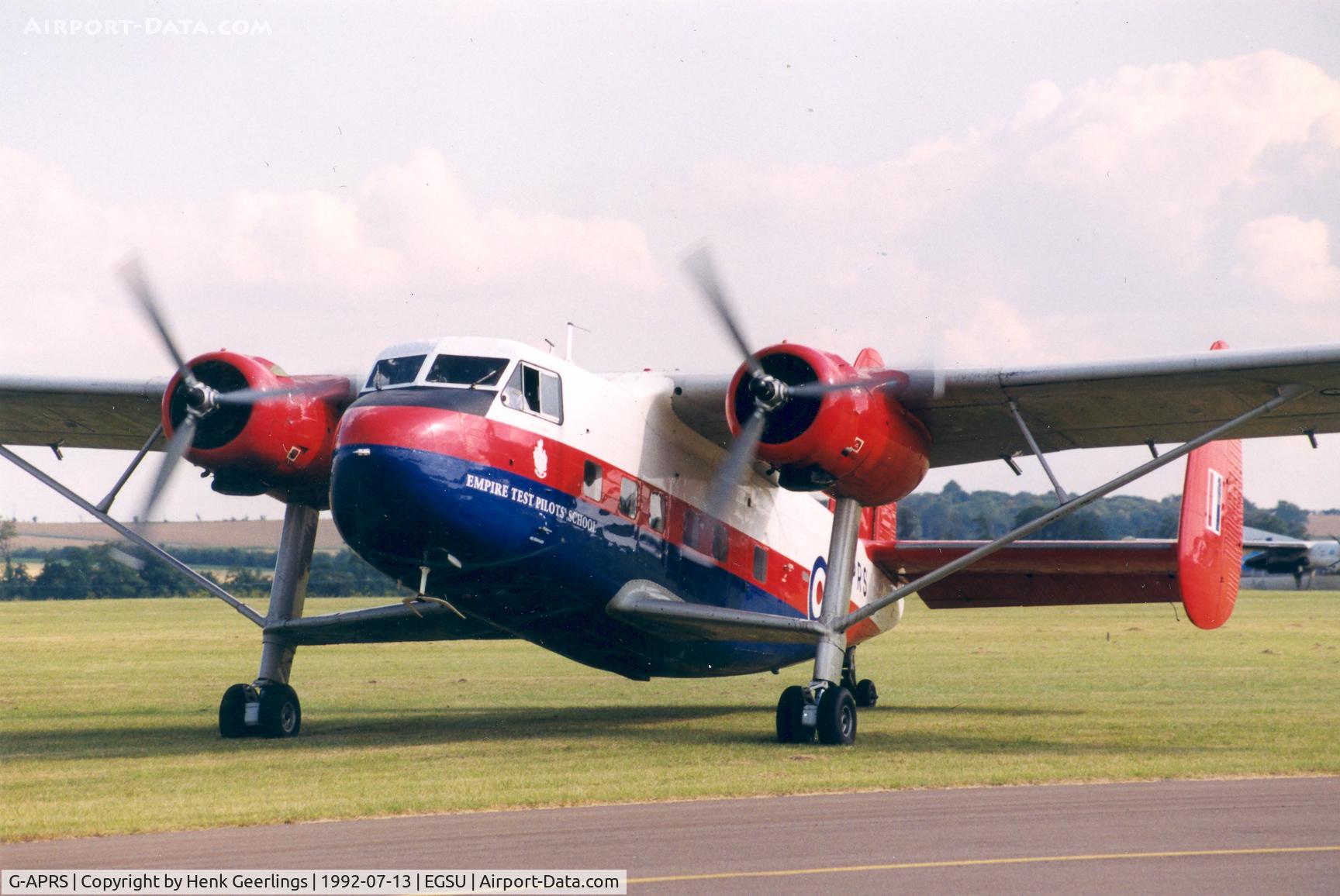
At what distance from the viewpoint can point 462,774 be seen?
44.6 feet

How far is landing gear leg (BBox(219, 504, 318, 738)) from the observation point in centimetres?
1744

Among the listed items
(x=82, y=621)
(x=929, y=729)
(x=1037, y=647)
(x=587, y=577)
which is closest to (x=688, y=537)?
(x=587, y=577)

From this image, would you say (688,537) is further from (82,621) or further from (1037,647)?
(82,621)

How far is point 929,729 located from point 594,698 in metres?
7.38

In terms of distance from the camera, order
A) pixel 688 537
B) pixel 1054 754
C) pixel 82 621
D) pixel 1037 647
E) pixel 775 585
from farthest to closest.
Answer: pixel 82 621 → pixel 1037 647 → pixel 775 585 → pixel 688 537 → pixel 1054 754

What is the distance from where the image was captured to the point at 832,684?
1616cm

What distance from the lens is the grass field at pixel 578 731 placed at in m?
12.6

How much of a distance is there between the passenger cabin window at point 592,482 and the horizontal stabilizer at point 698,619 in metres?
1.16

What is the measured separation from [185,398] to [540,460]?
4.61 meters

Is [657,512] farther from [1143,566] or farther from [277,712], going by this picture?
[1143,566]

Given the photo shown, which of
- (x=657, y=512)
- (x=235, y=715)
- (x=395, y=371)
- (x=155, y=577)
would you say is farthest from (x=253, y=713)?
(x=155, y=577)

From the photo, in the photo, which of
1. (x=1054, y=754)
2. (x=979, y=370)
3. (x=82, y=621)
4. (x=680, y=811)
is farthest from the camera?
(x=82, y=621)

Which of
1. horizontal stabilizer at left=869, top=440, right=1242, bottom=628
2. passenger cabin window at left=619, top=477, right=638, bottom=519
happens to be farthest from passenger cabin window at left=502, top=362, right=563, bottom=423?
horizontal stabilizer at left=869, top=440, right=1242, bottom=628

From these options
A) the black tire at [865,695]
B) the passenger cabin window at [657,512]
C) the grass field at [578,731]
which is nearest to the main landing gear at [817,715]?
the grass field at [578,731]
